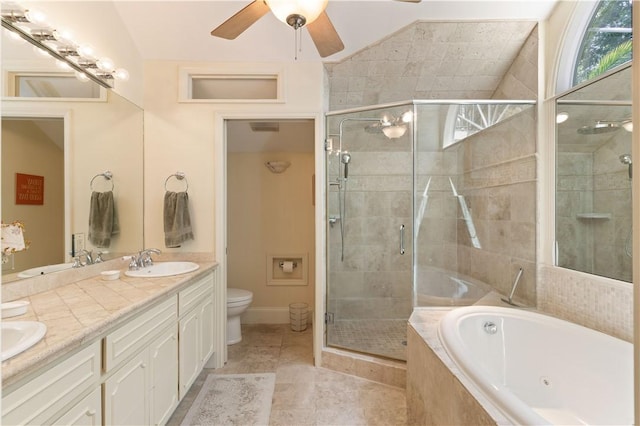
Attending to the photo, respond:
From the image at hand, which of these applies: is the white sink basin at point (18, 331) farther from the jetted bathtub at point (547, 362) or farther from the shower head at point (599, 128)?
the shower head at point (599, 128)

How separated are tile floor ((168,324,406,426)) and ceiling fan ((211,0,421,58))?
218cm

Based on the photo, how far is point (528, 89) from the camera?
2.28 m

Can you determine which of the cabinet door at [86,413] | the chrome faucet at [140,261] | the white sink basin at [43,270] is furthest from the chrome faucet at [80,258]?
the cabinet door at [86,413]

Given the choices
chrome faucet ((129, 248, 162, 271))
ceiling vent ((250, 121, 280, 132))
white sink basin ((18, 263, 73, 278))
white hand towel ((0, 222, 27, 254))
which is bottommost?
chrome faucet ((129, 248, 162, 271))

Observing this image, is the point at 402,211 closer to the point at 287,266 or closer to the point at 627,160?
the point at 287,266

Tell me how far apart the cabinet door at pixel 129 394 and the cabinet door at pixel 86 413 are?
0.13 feet

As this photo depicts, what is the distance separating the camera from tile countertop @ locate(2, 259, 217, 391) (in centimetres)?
84

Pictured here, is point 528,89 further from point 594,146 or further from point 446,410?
point 446,410

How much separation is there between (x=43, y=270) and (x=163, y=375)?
0.85 m

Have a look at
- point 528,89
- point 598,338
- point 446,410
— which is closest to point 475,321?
point 598,338

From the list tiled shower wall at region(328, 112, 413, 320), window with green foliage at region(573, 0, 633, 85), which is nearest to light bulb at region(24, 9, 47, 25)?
tiled shower wall at region(328, 112, 413, 320)

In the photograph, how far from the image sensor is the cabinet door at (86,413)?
966 mm

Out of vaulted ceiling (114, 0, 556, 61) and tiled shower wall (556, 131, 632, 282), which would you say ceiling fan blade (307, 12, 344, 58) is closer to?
vaulted ceiling (114, 0, 556, 61)

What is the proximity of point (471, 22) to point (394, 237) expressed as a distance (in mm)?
1941
